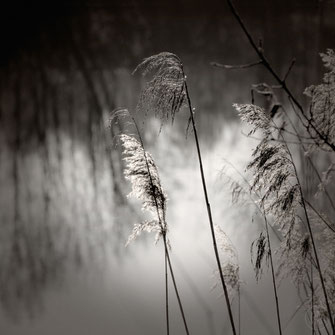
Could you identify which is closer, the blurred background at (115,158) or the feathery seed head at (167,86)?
the feathery seed head at (167,86)

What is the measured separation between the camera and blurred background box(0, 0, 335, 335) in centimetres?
257

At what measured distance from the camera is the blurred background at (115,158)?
101 inches

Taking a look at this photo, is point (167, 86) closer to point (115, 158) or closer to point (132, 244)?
point (115, 158)

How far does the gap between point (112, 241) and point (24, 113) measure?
3.02 feet

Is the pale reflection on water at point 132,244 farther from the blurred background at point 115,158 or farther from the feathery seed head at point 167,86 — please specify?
the feathery seed head at point 167,86

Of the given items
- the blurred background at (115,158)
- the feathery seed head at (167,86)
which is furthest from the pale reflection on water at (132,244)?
the feathery seed head at (167,86)

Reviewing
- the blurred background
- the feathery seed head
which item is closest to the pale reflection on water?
the blurred background

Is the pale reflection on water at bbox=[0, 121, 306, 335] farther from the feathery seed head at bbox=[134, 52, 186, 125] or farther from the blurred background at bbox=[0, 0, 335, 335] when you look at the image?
the feathery seed head at bbox=[134, 52, 186, 125]

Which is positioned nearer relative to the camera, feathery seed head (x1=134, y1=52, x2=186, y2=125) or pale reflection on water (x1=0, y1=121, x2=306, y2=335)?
feathery seed head (x1=134, y1=52, x2=186, y2=125)

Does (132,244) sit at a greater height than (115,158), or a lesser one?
lesser

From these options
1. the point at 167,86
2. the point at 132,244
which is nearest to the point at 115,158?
the point at 132,244

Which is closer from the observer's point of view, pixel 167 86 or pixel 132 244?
pixel 167 86

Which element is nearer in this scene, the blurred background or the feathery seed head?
the feathery seed head

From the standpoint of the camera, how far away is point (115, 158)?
256 centimetres
